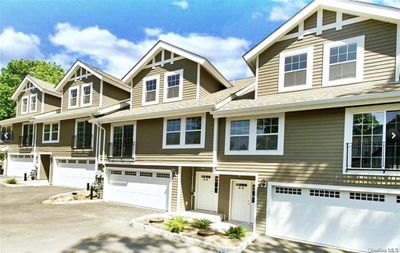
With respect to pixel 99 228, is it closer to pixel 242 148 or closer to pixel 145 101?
pixel 242 148

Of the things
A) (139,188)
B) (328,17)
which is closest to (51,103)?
(139,188)

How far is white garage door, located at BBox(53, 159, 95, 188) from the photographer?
2147 cm

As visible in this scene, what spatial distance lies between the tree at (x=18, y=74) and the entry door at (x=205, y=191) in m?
33.2

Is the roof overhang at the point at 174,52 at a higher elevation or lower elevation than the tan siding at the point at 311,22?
lower

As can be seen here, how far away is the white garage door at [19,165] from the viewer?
86.9 ft

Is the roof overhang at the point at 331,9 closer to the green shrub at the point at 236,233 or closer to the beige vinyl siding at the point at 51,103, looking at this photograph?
Answer: the green shrub at the point at 236,233

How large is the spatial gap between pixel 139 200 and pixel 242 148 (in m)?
6.89

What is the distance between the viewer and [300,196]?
1205 centimetres

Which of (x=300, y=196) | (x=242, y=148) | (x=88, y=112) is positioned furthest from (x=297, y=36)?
(x=88, y=112)

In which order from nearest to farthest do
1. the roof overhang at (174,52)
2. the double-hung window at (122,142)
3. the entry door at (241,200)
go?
the entry door at (241,200) < the roof overhang at (174,52) < the double-hung window at (122,142)

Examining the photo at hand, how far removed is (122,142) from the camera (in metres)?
18.6

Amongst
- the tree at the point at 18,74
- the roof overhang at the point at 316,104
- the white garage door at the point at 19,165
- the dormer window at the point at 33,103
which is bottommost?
the white garage door at the point at 19,165

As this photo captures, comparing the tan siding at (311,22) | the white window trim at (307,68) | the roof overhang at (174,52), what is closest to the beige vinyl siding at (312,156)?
the white window trim at (307,68)

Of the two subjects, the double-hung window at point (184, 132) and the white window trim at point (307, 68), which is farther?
the double-hung window at point (184, 132)
